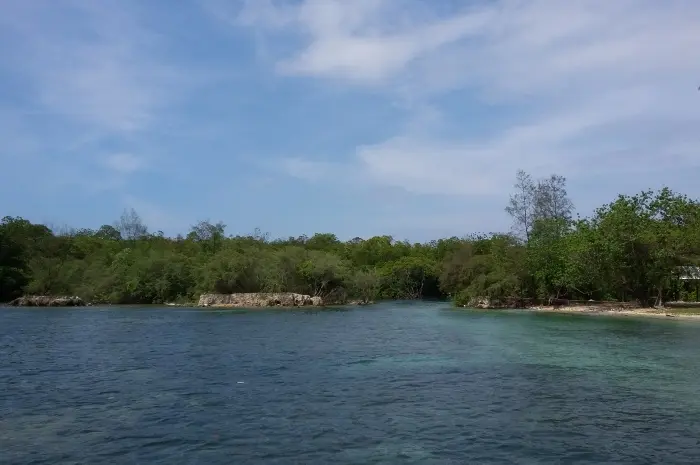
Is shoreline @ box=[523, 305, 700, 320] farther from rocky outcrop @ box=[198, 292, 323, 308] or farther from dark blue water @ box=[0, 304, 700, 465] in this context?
rocky outcrop @ box=[198, 292, 323, 308]

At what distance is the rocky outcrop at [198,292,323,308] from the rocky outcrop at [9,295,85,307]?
19.1 metres

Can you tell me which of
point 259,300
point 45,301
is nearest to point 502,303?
point 259,300

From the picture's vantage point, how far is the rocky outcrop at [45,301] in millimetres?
88688

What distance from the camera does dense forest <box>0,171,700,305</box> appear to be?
63.6m

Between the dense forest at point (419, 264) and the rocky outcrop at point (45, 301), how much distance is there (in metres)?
5.08

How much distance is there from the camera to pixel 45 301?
89062 millimetres

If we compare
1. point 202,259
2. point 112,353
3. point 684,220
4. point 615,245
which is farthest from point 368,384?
point 202,259

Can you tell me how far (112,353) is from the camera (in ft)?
106

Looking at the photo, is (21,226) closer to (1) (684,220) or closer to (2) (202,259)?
(2) (202,259)

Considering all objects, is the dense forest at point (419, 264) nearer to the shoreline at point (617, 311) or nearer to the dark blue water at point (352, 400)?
the shoreline at point (617, 311)

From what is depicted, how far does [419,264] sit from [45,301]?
70699mm

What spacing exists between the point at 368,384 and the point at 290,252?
235 feet

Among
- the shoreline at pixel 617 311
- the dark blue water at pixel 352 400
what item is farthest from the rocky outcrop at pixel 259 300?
the dark blue water at pixel 352 400

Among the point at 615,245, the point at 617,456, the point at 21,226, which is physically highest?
the point at 21,226
